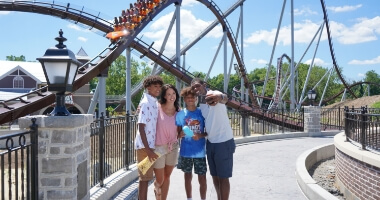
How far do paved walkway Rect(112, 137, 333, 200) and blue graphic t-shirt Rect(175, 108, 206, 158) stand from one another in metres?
1.37

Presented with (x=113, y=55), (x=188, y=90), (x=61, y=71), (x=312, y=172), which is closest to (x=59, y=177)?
(x=61, y=71)

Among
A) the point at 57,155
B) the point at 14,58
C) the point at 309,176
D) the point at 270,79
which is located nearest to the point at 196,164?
the point at 57,155

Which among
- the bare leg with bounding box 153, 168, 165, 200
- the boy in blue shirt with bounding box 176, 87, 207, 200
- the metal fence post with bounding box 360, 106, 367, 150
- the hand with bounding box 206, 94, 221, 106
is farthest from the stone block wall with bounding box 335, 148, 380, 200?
the bare leg with bounding box 153, 168, 165, 200

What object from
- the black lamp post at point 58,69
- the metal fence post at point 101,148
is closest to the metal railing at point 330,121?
the metal fence post at point 101,148

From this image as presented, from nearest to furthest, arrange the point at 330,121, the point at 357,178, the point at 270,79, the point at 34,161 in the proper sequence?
the point at 34,161
the point at 357,178
the point at 330,121
the point at 270,79

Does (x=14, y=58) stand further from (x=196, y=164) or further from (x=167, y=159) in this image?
(x=196, y=164)

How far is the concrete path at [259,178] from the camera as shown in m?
5.85

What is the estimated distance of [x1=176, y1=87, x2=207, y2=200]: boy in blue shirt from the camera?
4.39 metres

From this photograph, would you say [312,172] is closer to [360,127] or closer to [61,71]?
[360,127]

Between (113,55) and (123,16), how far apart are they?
12.7 ft

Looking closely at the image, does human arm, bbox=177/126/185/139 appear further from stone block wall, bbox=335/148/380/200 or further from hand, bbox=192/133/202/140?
stone block wall, bbox=335/148/380/200

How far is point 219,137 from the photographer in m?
4.35

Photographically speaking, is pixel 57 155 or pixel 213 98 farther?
pixel 213 98

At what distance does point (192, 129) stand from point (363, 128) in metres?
3.36
